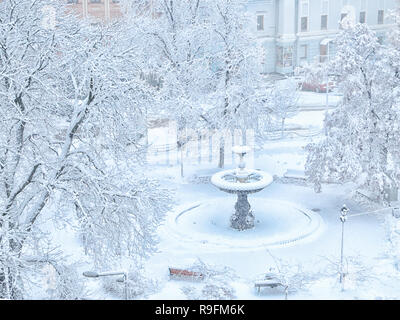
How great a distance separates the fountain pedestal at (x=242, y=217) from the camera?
2075 centimetres

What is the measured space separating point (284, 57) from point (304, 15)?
4044 mm

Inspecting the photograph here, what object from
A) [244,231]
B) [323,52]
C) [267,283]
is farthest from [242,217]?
[323,52]

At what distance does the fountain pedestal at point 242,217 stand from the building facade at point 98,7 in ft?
95.4

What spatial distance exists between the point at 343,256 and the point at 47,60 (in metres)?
10.7

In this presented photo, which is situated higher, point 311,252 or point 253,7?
point 253,7

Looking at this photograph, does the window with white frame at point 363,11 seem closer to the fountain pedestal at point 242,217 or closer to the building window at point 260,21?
the building window at point 260,21

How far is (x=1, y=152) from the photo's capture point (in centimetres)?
1395

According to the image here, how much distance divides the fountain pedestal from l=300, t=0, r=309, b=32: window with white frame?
3311 centimetres

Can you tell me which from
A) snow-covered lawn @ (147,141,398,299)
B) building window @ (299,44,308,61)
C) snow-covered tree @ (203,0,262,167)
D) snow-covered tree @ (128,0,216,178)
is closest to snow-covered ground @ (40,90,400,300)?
snow-covered lawn @ (147,141,398,299)

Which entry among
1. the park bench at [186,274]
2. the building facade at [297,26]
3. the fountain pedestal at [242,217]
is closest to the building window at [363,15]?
the building facade at [297,26]

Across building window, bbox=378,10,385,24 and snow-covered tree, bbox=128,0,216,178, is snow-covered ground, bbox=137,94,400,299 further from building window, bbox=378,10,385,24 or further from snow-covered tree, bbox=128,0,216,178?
building window, bbox=378,10,385,24

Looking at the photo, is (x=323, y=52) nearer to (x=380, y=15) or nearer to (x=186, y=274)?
(x=380, y=15)
